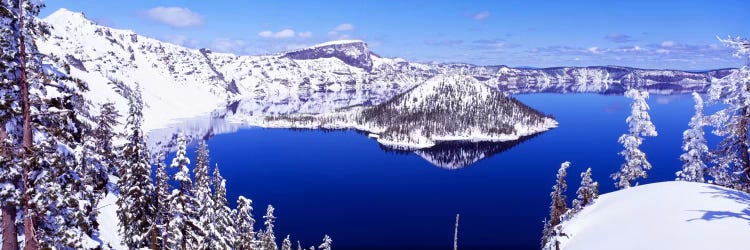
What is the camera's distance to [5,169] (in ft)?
46.5

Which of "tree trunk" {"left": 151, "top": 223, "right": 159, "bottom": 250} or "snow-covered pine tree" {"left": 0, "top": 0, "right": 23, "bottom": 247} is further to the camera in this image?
"tree trunk" {"left": 151, "top": 223, "right": 159, "bottom": 250}

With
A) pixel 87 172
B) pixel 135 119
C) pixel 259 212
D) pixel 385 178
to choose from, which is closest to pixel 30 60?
pixel 87 172

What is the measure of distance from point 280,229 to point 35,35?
120065 millimetres

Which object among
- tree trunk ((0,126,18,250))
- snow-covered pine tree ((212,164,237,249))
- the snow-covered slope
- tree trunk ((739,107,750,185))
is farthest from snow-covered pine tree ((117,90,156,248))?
tree trunk ((739,107,750,185))

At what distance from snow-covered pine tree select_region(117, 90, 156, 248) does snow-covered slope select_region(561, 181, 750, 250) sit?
87.7ft

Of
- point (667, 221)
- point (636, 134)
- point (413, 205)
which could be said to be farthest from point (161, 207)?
point (413, 205)

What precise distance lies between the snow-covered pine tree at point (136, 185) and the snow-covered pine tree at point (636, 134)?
5155 centimetres

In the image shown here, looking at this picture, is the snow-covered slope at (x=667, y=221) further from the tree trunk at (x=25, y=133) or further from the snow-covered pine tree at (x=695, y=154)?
the snow-covered pine tree at (x=695, y=154)

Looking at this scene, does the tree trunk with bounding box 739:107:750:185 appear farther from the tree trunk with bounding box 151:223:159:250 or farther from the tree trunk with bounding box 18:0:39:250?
the tree trunk with bounding box 151:223:159:250

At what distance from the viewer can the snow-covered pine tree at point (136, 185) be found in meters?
26.9

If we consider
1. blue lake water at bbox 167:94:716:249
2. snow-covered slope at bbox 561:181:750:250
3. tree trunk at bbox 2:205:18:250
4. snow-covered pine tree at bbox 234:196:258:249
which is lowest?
blue lake water at bbox 167:94:716:249

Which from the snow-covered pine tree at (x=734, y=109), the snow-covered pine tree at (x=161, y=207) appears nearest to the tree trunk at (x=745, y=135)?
the snow-covered pine tree at (x=734, y=109)

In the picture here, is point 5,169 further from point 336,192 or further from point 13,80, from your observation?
point 336,192

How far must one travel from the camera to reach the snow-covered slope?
2141cm
